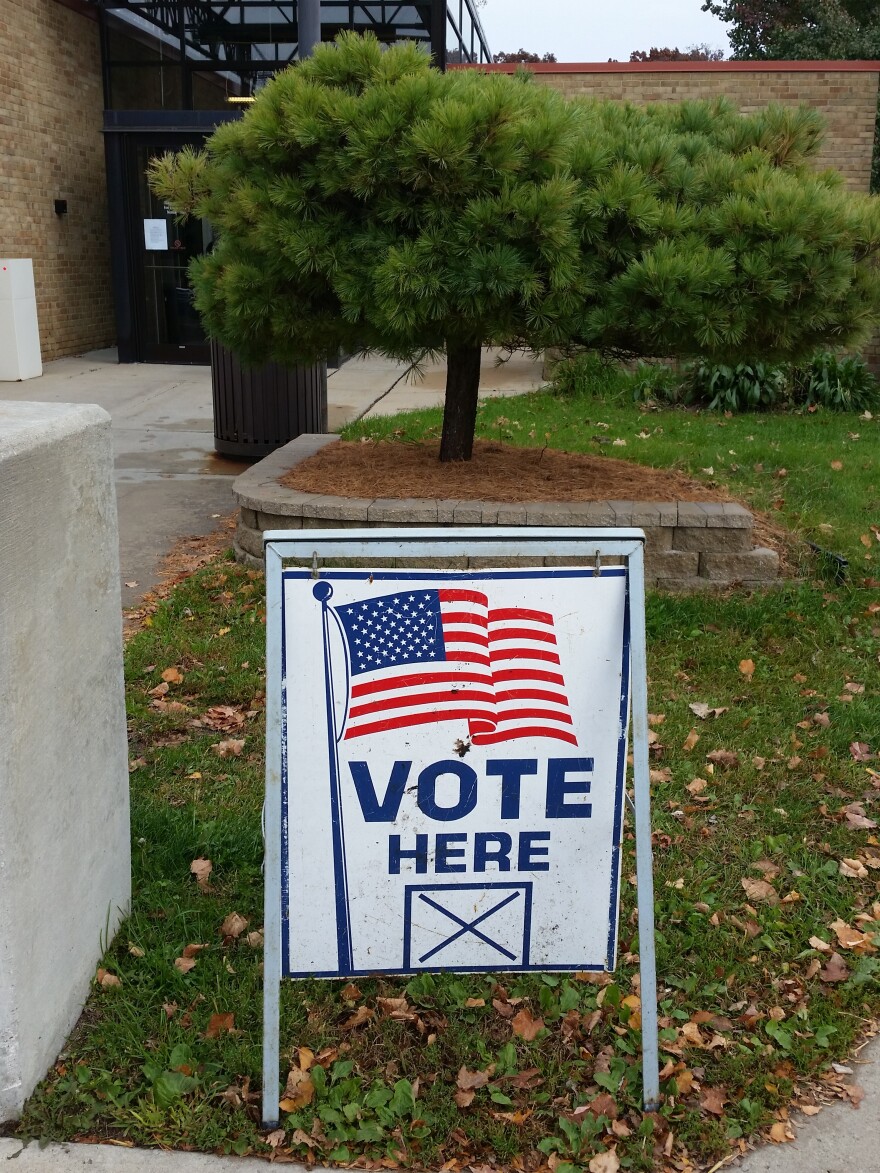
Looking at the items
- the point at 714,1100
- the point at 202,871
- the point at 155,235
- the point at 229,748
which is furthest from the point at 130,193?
the point at 714,1100

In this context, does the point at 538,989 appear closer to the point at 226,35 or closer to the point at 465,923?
the point at 465,923

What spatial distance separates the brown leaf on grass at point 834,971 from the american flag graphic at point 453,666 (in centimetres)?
118

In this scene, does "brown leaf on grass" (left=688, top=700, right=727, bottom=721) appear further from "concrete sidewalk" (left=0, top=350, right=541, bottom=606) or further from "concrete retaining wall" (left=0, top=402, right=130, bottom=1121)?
"concrete sidewalk" (left=0, top=350, right=541, bottom=606)

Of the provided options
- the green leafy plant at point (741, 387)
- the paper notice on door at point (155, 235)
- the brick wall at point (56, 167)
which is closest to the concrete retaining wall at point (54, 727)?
the green leafy plant at point (741, 387)

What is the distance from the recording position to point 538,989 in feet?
9.78

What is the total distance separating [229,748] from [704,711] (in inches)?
74.0

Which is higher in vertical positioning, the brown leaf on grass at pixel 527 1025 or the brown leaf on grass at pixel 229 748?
the brown leaf on grass at pixel 229 748

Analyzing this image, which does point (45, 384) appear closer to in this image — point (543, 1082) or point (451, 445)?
point (451, 445)

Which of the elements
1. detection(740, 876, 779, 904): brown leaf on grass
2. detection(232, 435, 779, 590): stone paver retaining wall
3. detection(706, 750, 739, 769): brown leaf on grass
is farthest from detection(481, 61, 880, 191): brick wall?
detection(740, 876, 779, 904): brown leaf on grass

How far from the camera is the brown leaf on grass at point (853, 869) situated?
11.3 ft

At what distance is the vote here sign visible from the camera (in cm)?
239

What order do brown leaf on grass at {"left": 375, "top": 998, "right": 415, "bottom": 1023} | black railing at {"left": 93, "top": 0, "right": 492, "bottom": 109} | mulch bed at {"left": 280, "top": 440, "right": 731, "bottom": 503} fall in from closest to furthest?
1. brown leaf on grass at {"left": 375, "top": 998, "right": 415, "bottom": 1023}
2. mulch bed at {"left": 280, "top": 440, "right": 731, "bottom": 503}
3. black railing at {"left": 93, "top": 0, "right": 492, "bottom": 109}

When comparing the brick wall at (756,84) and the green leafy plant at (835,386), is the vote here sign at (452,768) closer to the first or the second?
the green leafy plant at (835,386)

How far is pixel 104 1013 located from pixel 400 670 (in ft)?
3.95
